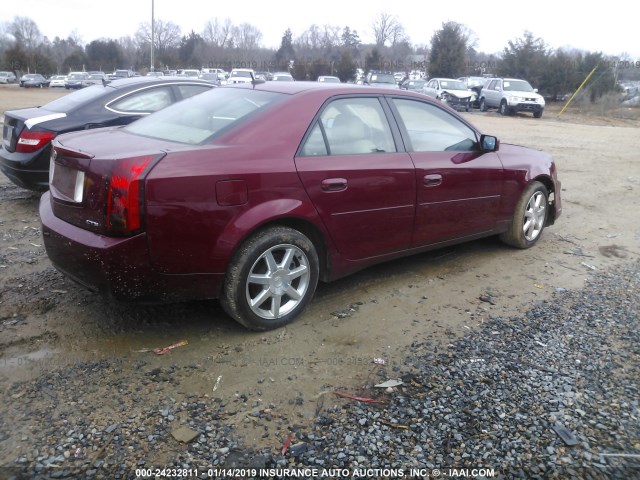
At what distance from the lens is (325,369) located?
3336 millimetres

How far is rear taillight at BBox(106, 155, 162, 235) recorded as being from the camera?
3074 mm

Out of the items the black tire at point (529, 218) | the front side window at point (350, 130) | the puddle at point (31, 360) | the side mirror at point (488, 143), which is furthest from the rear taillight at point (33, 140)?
the black tire at point (529, 218)

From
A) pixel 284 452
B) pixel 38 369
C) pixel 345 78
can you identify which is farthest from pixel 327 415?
pixel 345 78

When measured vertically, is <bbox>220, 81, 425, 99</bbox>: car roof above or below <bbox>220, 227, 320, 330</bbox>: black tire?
above

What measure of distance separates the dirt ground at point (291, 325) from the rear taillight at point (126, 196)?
824mm

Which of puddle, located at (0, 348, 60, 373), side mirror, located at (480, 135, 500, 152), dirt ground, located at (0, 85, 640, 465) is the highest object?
side mirror, located at (480, 135, 500, 152)

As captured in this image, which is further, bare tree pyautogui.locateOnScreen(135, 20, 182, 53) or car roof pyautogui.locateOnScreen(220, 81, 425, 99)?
bare tree pyautogui.locateOnScreen(135, 20, 182, 53)

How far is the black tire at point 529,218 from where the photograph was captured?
5.46 metres

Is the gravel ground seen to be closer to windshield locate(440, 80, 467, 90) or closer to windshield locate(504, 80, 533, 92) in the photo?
windshield locate(504, 80, 533, 92)

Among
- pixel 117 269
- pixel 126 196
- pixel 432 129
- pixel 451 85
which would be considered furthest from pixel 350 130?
pixel 451 85

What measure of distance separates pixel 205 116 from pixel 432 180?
5.98 ft

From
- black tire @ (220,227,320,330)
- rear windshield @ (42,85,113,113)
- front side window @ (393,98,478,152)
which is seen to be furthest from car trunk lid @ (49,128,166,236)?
rear windshield @ (42,85,113,113)

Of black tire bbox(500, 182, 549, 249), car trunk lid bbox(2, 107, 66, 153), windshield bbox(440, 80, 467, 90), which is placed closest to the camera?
black tire bbox(500, 182, 549, 249)

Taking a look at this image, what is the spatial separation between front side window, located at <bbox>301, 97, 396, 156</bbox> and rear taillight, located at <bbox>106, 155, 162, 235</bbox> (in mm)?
1112
